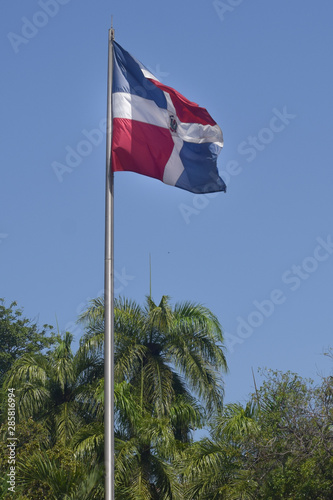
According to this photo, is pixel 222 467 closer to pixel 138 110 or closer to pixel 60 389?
pixel 60 389

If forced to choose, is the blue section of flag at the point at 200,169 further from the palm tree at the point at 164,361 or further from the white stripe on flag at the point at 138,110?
the palm tree at the point at 164,361

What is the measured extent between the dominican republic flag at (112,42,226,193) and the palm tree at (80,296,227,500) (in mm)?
8184

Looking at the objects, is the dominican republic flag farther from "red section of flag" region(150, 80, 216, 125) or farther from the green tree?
the green tree

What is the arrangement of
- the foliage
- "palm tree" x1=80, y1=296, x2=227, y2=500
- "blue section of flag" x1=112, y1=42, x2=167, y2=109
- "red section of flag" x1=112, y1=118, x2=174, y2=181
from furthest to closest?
1. "palm tree" x1=80, y1=296, x2=227, y2=500
2. the foliage
3. "blue section of flag" x1=112, y1=42, x2=167, y2=109
4. "red section of flag" x1=112, y1=118, x2=174, y2=181

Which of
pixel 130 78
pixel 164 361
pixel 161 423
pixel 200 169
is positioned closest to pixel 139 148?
pixel 130 78

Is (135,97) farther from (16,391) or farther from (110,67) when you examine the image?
(16,391)

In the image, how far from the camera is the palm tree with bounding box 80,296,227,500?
73.2 ft

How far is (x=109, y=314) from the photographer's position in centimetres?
1195

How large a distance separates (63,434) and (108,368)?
11210 millimetres

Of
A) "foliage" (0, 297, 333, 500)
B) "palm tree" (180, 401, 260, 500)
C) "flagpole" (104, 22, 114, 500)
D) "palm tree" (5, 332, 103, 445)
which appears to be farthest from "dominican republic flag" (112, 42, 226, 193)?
"palm tree" (5, 332, 103, 445)

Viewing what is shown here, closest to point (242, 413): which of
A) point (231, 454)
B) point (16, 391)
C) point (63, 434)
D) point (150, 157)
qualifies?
point (231, 454)

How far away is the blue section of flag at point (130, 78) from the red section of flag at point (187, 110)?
0.49 metres

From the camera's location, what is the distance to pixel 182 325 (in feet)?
81.8

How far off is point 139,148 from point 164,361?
12162 millimetres
